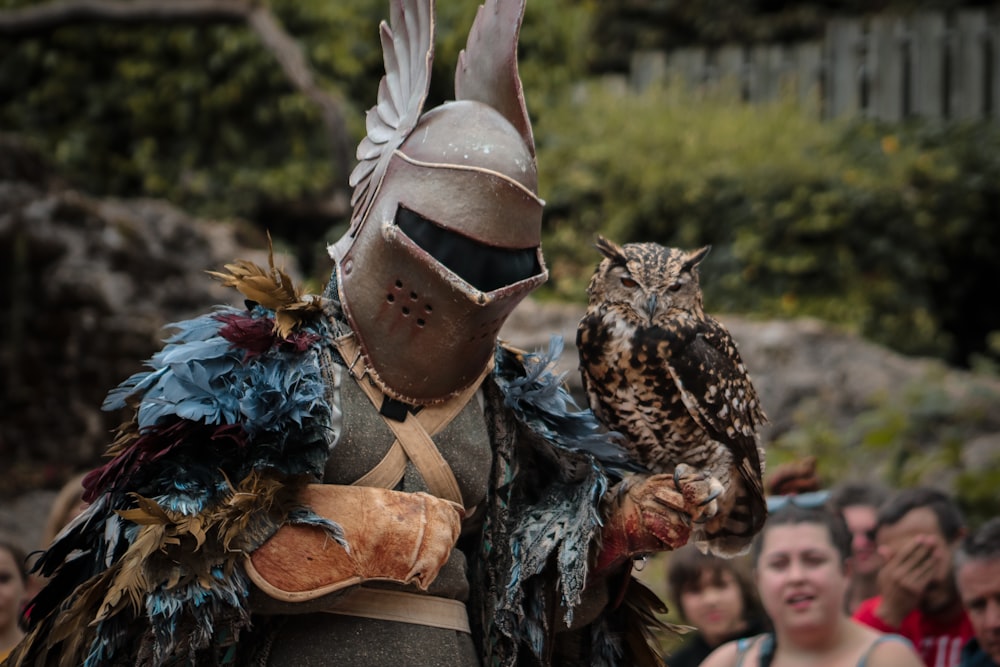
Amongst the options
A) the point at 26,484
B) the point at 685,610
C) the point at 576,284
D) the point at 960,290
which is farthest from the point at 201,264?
the point at 960,290

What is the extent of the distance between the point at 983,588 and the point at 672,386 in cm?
142

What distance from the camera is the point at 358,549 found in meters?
2.97

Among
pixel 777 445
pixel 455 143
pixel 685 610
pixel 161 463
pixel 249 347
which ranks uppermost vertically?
pixel 455 143

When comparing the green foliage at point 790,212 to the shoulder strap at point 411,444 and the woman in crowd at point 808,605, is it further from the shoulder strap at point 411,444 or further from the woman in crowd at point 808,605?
the shoulder strap at point 411,444

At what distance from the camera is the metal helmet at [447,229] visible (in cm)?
314

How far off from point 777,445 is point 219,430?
5.51 meters

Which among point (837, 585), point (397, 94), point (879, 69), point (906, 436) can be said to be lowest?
point (906, 436)

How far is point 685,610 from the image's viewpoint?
15.8 feet

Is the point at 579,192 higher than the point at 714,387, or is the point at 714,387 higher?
the point at 714,387

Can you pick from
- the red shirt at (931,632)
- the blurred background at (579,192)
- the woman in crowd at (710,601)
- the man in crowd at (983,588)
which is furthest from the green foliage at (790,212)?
the man in crowd at (983,588)

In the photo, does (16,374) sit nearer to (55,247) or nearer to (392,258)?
(55,247)

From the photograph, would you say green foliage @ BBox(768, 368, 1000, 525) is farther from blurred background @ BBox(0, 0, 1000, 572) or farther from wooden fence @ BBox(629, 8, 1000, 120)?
wooden fence @ BBox(629, 8, 1000, 120)

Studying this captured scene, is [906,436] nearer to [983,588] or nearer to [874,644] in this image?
[983,588]

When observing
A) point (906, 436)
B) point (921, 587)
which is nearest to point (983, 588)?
point (921, 587)
